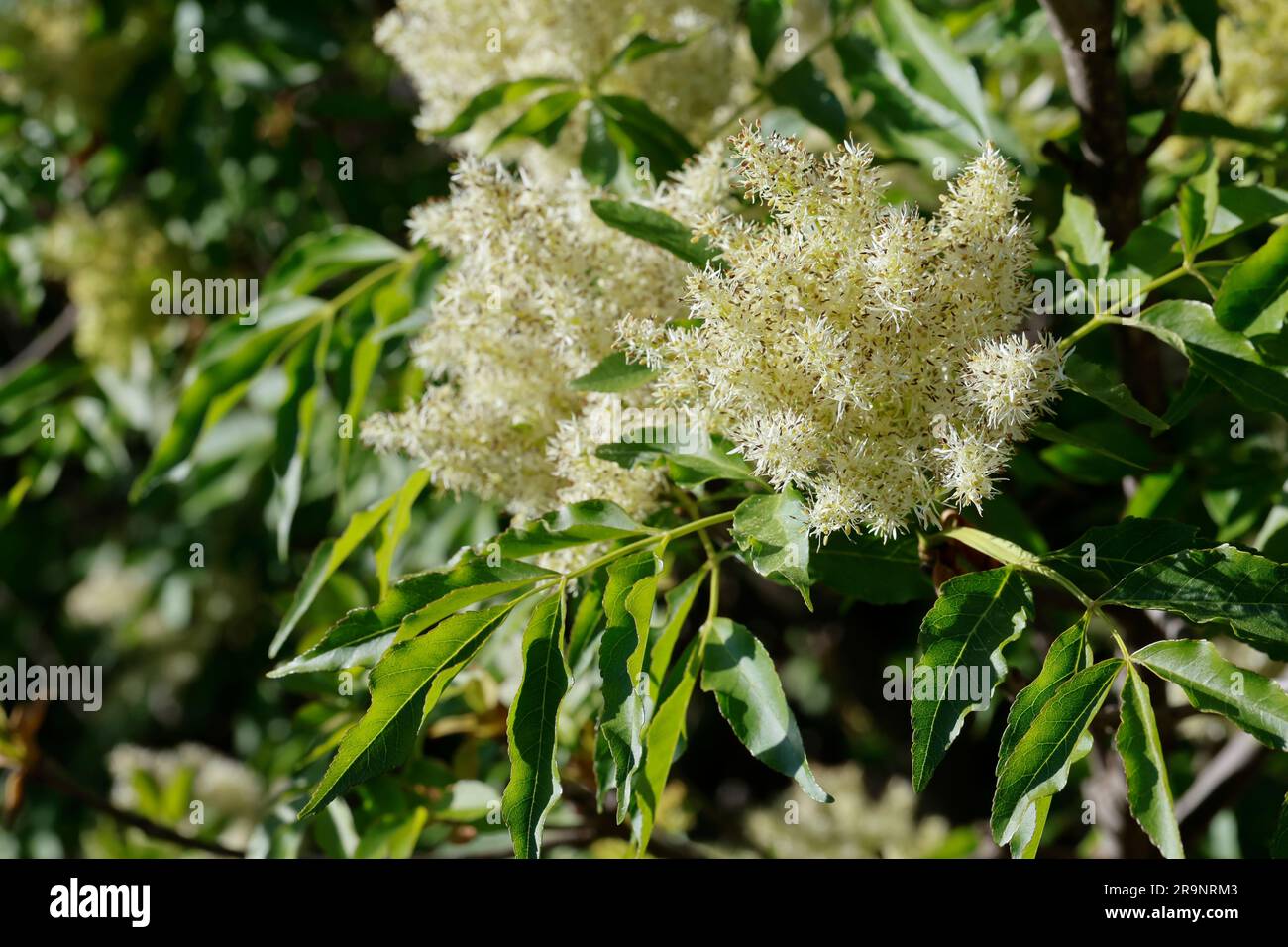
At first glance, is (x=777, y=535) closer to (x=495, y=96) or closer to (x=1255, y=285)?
(x=1255, y=285)

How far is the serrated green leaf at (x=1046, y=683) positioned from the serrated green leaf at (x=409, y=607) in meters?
0.53

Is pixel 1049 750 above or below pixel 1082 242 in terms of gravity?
below

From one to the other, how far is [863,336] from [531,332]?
50 centimetres

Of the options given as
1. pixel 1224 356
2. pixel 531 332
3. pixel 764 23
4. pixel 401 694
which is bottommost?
pixel 401 694

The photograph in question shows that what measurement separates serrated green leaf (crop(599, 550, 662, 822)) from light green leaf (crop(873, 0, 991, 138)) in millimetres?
922

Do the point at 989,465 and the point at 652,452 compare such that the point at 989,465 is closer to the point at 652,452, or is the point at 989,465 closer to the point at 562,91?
the point at 652,452

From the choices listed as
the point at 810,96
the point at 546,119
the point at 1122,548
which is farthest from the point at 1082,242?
the point at 546,119

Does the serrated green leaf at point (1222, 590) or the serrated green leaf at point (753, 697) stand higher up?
the serrated green leaf at point (1222, 590)

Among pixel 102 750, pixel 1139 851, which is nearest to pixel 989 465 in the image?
pixel 1139 851

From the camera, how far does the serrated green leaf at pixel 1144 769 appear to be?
117 centimetres

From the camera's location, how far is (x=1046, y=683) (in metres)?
1.24

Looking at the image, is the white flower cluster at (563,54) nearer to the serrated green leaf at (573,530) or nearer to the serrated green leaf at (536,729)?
the serrated green leaf at (573,530)

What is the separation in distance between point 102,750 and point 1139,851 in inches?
146

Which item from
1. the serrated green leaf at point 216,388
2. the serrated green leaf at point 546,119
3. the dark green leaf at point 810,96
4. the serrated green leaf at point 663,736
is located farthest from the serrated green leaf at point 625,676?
the serrated green leaf at point 216,388
